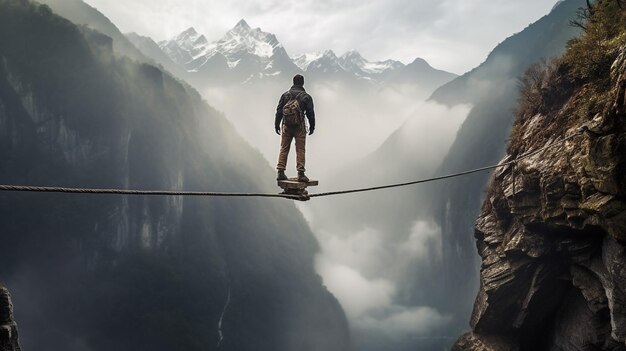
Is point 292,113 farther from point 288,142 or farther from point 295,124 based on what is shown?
point 288,142

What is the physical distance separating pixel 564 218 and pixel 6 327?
58.3 feet

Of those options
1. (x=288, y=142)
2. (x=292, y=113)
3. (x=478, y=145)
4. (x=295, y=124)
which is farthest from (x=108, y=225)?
(x=292, y=113)

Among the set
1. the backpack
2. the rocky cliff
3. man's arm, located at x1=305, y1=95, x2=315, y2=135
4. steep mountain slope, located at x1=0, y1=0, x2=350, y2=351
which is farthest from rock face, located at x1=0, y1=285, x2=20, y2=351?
steep mountain slope, located at x1=0, y1=0, x2=350, y2=351

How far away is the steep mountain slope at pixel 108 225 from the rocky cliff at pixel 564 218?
116 metres

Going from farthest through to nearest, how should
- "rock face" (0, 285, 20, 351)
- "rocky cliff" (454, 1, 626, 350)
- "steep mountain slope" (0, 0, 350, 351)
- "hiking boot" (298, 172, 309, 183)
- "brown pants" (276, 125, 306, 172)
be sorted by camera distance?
"steep mountain slope" (0, 0, 350, 351)
"rocky cliff" (454, 1, 626, 350)
"brown pants" (276, 125, 306, 172)
"hiking boot" (298, 172, 309, 183)
"rock face" (0, 285, 20, 351)

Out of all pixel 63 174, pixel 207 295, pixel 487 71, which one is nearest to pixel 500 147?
pixel 487 71

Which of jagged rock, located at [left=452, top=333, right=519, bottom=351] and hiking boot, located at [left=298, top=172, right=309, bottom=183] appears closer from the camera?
hiking boot, located at [left=298, top=172, right=309, bottom=183]

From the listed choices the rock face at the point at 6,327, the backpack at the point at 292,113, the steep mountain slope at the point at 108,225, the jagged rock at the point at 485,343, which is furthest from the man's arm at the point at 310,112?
the steep mountain slope at the point at 108,225

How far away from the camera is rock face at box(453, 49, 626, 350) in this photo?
12203 millimetres

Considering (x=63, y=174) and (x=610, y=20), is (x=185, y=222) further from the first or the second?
(x=610, y=20)

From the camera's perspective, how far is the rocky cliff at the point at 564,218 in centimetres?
1234

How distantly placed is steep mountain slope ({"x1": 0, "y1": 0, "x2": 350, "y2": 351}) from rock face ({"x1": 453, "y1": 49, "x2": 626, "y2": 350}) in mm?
116097

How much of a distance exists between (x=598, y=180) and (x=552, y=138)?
17.4 ft

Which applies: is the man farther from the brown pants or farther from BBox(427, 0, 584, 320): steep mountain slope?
BBox(427, 0, 584, 320): steep mountain slope
